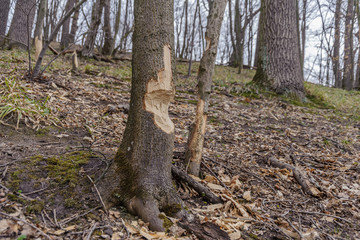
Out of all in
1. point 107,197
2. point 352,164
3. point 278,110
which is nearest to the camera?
point 107,197

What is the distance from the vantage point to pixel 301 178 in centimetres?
328

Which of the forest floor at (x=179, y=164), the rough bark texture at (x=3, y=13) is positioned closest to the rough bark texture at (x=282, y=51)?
the forest floor at (x=179, y=164)

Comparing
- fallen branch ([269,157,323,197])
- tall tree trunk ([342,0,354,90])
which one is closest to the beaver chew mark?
fallen branch ([269,157,323,197])

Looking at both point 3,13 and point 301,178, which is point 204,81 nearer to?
point 301,178

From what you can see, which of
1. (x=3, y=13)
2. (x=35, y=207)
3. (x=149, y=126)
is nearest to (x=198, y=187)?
(x=149, y=126)

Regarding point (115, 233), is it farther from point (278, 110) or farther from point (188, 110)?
point (278, 110)

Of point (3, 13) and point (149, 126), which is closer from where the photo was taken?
point (149, 126)

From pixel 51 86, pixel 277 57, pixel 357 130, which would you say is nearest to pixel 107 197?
pixel 51 86

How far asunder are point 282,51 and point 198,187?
623 centimetres

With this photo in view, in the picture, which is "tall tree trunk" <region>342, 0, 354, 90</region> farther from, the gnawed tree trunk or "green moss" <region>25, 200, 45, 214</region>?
"green moss" <region>25, 200, 45, 214</region>

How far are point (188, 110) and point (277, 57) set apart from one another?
360 centimetres

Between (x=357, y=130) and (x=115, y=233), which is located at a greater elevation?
(x=357, y=130)

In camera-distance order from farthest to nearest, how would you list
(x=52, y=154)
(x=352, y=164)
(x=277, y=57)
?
(x=277, y=57)
(x=352, y=164)
(x=52, y=154)

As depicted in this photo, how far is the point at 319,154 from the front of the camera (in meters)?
4.29
